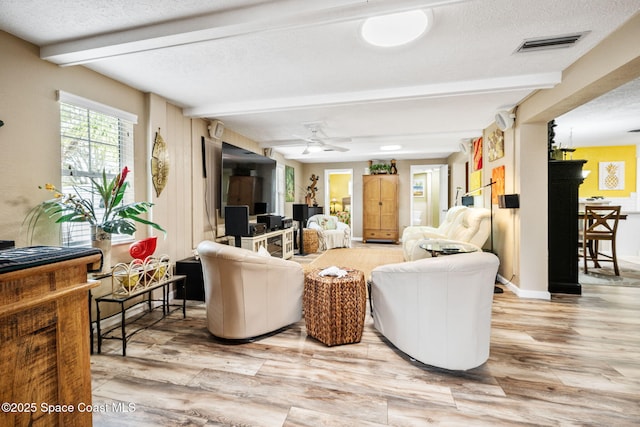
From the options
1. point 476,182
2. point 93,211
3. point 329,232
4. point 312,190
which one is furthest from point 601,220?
point 93,211

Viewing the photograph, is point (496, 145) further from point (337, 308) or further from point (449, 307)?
point (337, 308)

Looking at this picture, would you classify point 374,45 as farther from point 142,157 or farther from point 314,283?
point 142,157

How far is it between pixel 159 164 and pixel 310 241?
3.79 meters

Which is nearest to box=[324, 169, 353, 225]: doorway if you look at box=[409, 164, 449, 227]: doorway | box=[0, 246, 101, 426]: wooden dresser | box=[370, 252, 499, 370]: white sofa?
box=[409, 164, 449, 227]: doorway

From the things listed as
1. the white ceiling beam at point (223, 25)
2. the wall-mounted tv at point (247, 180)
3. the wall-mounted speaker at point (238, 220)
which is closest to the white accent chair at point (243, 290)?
the wall-mounted speaker at point (238, 220)

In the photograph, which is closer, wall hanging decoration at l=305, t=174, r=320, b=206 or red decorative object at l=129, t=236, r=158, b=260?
red decorative object at l=129, t=236, r=158, b=260

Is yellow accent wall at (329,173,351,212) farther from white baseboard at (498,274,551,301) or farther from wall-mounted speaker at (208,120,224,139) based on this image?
white baseboard at (498,274,551,301)

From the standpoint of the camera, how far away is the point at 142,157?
312cm

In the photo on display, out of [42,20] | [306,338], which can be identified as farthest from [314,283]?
[42,20]

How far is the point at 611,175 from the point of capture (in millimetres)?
6062

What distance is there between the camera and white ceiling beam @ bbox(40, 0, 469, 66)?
163cm

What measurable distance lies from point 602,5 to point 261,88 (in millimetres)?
2709

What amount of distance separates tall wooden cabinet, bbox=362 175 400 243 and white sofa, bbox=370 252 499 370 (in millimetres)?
5786

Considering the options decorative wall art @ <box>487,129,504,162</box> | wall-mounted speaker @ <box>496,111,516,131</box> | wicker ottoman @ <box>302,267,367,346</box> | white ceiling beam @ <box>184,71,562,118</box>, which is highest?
white ceiling beam @ <box>184,71,562,118</box>
